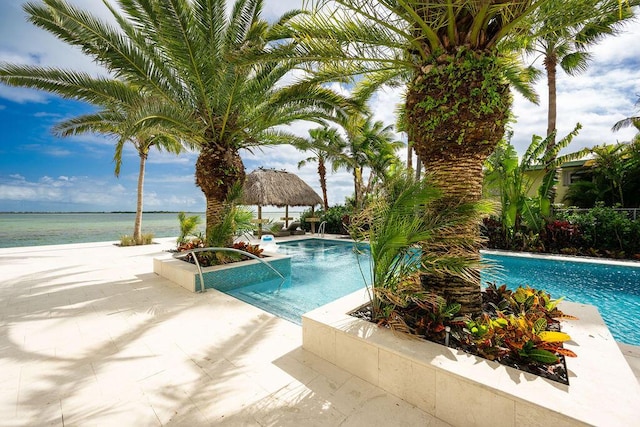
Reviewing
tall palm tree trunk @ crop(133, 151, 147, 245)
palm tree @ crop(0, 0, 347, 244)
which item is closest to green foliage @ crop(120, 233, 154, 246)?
tall palm tree trunk @ crop(133, 151, 147, 245)

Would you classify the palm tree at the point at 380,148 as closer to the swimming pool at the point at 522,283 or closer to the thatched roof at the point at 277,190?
the thatched roof at the point at 277,190

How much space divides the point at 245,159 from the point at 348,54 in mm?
4898

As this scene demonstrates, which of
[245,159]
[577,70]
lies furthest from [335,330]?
[577,70]

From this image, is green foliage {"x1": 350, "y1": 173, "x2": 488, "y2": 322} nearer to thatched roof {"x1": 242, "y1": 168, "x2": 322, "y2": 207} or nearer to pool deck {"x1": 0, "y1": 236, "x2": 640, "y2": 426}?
pool deck {"x1": 0, "y1": 236, "x2": 640, "y2": 426}

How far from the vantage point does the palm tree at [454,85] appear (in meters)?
3.15

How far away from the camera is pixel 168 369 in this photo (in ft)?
9.64

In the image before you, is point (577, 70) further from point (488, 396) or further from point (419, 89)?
point (488, 396)

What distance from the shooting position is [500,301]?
3.84 metres

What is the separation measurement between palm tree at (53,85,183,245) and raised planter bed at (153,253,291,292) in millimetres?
2937

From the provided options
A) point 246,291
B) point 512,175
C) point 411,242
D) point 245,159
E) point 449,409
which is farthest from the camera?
point 512,175

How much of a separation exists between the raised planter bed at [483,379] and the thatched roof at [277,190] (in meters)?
13.1

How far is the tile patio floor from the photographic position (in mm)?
2289

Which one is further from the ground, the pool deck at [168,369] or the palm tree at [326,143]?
the palm tree at [326,143]

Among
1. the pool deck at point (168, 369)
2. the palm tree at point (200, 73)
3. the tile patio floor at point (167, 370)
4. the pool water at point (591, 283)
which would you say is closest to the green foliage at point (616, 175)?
the pool water at point (591, 283)
